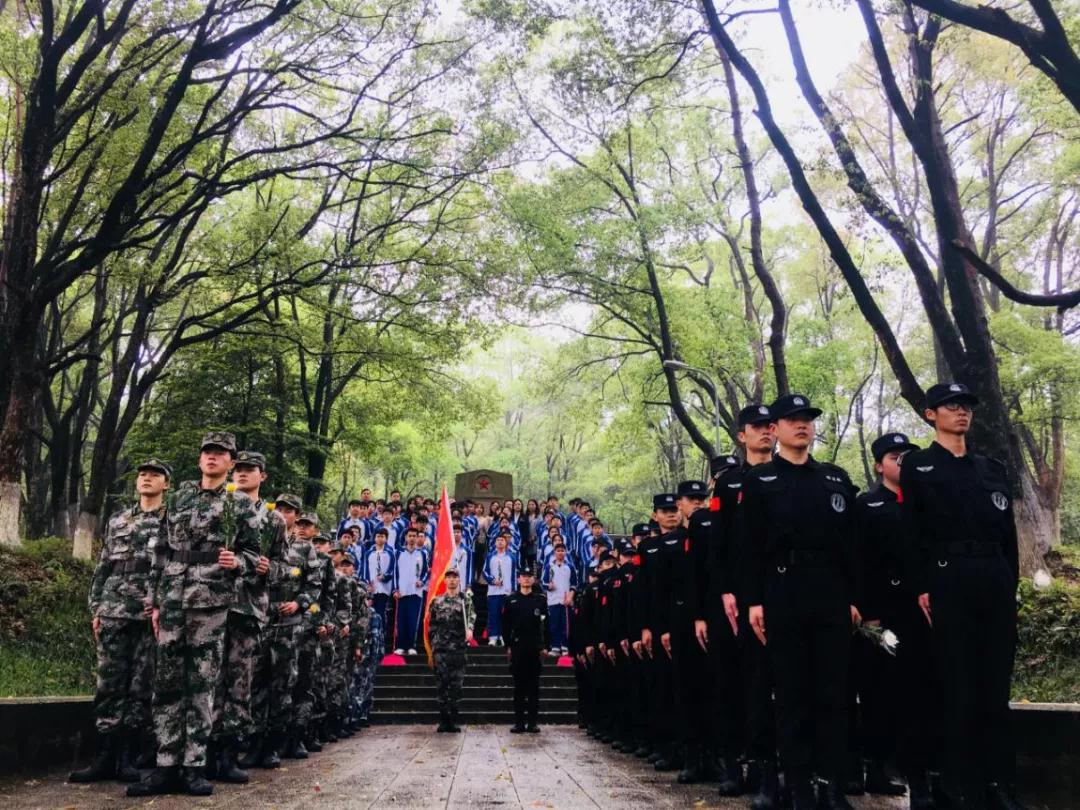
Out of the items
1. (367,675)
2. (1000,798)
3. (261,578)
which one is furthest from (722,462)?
(367,675)

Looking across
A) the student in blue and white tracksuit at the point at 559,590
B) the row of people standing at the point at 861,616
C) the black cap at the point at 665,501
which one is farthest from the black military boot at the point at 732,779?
the student in blue and white tracksuit at the point at 559,590

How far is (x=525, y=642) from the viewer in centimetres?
1180

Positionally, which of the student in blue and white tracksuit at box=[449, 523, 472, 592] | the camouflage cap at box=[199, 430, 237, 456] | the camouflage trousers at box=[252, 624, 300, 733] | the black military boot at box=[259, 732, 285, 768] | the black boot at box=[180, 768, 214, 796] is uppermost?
the camouflage cap at box=[199, 430, 237, 456]

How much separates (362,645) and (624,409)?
21283 millimetres

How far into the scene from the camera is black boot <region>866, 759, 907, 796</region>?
5.93m

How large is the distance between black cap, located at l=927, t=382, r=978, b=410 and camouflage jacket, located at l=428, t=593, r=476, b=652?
812 cm

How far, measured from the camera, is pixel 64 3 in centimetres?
1495

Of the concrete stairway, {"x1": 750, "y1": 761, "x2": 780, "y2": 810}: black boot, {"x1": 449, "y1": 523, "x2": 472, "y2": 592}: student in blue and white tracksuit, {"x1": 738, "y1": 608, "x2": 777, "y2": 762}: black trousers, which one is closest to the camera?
{"x1": 750, "y1": 761, "x2": 780, "y2": 810}: black boot

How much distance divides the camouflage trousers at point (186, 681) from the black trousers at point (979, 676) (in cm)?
449

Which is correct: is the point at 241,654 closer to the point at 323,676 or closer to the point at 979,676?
the point at 323,676

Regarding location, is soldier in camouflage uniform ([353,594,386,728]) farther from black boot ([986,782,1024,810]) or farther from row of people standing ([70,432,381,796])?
black boot ([986,782,1024,810])

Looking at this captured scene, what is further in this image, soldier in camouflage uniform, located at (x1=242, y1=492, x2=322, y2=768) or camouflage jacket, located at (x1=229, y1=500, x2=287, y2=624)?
soldier in camouflage uniform, located at (x1=242, y1=492, x2=322, y2=768)

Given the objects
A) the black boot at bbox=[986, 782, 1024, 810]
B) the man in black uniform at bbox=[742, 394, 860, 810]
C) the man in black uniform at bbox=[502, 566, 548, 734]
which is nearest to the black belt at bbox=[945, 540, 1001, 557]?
the man in black uniform at bbox=[742, 394, 860, 810]

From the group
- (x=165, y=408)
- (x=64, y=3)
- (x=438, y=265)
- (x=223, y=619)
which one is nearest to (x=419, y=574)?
(x=438, y=265)
